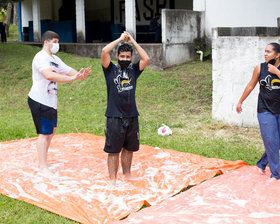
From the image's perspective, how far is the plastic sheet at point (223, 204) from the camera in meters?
4.11

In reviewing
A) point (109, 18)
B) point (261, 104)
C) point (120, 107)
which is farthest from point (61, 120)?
point (109, 18)

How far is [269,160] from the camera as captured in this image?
5.38 meters

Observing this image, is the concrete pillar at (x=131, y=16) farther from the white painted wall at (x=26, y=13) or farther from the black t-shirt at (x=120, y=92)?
the white painted wall at (x=26, y=13)

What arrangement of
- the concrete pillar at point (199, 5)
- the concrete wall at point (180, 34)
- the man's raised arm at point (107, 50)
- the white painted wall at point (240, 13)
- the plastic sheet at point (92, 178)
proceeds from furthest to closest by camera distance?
1. the concrete pillar at point (199, 5)
2. the concrete wall at point (180, 34)
3. the white painted wall at point (240, 13)
4. the man's raised arm at point (107, 50)
5. the plastic sheet at point (92, 178)

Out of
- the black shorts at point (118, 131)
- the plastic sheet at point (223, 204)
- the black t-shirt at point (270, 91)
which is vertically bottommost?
the plastic sheet at point (223, 204)

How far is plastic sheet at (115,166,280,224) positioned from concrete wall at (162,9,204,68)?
811 centimetres

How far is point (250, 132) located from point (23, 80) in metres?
8.58

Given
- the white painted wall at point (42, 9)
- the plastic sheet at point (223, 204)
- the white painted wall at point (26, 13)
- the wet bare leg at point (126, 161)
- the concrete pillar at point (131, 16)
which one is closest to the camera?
the plastic sheet at point (223, 204)

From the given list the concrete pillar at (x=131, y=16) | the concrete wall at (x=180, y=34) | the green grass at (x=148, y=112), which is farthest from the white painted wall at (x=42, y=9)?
the concrete wall at (x=180, y=34)

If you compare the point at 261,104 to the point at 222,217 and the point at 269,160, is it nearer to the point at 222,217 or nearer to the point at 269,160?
the point at 269,160

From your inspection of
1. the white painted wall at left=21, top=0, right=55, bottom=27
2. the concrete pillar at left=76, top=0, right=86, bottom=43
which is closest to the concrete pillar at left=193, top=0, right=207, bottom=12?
the concrete pillar at left=76, top=0, right=86, bottom=43

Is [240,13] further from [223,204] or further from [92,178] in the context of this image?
[223,204]

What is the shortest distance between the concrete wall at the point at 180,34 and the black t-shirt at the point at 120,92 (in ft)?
26.1

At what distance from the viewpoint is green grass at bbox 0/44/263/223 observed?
694 centimetres
